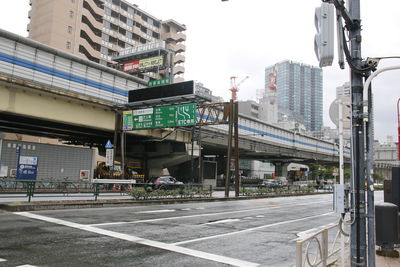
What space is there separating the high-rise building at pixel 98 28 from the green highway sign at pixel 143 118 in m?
33.6

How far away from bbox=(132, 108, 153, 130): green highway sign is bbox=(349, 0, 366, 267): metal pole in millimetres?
26892

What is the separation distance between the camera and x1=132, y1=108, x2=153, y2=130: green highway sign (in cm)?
3164

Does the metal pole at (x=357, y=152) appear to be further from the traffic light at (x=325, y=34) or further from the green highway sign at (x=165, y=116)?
the green highway sign at (x=165, y=116)

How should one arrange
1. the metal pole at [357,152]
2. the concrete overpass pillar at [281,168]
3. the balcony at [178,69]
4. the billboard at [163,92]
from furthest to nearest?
the concrete overpass pillar at [281,168] < the balcony at [178,69] < the billboard at [163,92] < the metal pole at [357,152]

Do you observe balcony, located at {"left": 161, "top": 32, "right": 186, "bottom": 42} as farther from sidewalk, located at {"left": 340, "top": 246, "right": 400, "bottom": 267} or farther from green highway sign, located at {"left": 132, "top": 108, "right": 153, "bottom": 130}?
sidewalk, located at {"left": 340, "top": 246, "right": 400, "bottom": 267}

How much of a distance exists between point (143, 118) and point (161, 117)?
226 cm

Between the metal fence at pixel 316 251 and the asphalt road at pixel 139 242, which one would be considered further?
the asphalt road at pixel 139 242

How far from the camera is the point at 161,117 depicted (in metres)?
30.8

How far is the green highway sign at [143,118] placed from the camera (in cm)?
3164

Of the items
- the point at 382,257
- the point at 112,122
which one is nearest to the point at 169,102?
the point at 112,122

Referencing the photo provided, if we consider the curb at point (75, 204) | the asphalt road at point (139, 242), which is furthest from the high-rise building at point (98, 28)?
the asphalt road at point (139, 242)

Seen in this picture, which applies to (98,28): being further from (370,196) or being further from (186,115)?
(370,196)

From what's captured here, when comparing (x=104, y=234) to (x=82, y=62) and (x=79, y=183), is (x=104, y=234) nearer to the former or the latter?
(x=79, y=183)

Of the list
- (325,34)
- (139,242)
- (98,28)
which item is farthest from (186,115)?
(98,28)
